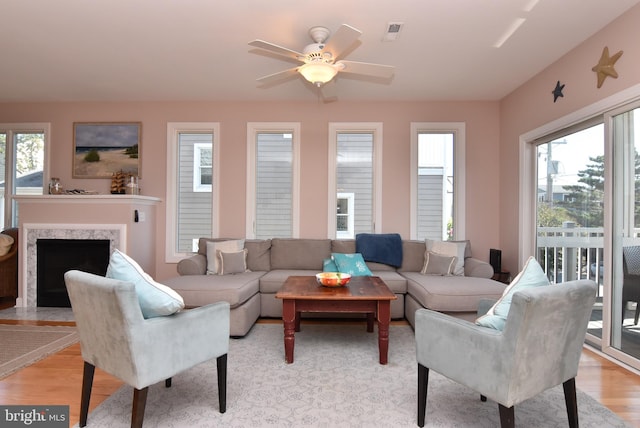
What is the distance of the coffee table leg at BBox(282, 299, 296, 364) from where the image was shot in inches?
102

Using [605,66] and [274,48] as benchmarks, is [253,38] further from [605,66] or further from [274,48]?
[605,66]

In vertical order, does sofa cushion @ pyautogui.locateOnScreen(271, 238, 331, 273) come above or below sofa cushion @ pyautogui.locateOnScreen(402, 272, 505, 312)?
above

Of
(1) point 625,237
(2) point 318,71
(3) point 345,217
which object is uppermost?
(2) point 318,71

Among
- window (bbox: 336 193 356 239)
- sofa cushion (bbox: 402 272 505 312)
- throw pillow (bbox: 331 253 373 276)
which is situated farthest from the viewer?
window (bbox: 336 193 356 239)

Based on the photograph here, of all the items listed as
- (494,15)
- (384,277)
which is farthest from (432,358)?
(494,15)

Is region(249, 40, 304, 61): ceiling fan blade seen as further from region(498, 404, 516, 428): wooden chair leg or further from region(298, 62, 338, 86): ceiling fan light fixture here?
region(498, 404, 516, 428): wooden chair leg

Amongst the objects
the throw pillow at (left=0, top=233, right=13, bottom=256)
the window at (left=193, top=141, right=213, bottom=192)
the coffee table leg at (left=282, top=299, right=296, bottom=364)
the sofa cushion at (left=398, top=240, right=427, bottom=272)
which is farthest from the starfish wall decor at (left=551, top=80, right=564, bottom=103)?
the throw pillow at (left=0, top=233, right=13, bottom=256)

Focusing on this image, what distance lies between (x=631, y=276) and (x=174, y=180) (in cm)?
507

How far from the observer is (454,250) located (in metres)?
3.94

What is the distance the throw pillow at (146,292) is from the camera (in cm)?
166

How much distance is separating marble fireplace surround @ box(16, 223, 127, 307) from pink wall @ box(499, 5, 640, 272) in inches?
196

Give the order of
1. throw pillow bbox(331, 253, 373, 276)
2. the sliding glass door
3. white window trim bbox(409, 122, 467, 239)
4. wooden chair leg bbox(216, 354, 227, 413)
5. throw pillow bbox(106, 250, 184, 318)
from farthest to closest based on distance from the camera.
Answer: white window trim bbox(409, 122, 467, 239) < throw pillow bbox(331, 253, 373, 276) < the sliding glass door < wooden chair leg bbox(216, 354, 227, 413) < throw pillow bbox(106, 250, 184, 318)

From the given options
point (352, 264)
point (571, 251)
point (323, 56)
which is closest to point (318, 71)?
point (323, 56)

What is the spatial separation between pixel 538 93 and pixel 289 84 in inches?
111
